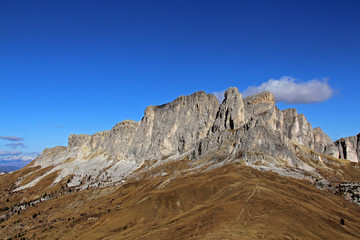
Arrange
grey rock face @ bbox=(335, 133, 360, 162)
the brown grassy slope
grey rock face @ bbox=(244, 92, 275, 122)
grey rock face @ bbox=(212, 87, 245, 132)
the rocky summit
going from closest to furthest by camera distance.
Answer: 1. the brown grassy slope
2. the rocky summit
3. grey rock face @ bbox=(212, 87, 245, 132)
4. grey rock face @ bbox=(244, 92, 275, 122)
5. grey rock face @ bbox=(335, 133, 360, 162)

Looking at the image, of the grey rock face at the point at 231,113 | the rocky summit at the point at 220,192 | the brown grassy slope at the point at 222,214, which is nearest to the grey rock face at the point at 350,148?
the rocky summit at the point at 220,192

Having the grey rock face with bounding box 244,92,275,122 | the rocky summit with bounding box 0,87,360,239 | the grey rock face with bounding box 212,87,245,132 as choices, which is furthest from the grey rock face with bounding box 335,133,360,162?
the grey rock face with bounding box 212,87,245,132

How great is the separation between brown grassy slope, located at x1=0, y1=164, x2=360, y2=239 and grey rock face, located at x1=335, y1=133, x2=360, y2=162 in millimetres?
118778

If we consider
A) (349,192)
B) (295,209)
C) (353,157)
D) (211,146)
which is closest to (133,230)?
(295,209)

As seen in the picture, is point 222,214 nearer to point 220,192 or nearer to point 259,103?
point 220,192

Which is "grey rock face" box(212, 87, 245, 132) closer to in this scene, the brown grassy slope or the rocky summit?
the rocky summit

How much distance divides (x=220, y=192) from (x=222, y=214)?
21.5 metres

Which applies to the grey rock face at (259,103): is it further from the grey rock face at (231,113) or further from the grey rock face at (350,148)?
the grey rock face at (350,148)

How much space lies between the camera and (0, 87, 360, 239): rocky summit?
54.6 meters

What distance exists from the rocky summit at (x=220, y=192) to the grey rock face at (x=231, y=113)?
0.70m

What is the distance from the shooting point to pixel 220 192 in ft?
258

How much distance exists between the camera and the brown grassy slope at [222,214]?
50062 millimetres

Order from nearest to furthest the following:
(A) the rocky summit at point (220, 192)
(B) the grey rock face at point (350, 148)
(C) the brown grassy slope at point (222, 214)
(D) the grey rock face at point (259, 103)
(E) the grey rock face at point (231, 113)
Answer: (C) the brown grassy slope at point (222, 214), (A) the rocky summit at point (220, 192), (E) the grey rock face at point (231, 113), (D) the grey rock face at point (259, 103), (B) the grey rock face at point (350, 148)

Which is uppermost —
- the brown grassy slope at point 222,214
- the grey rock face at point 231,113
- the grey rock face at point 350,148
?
the grey rock face at point 231,113
